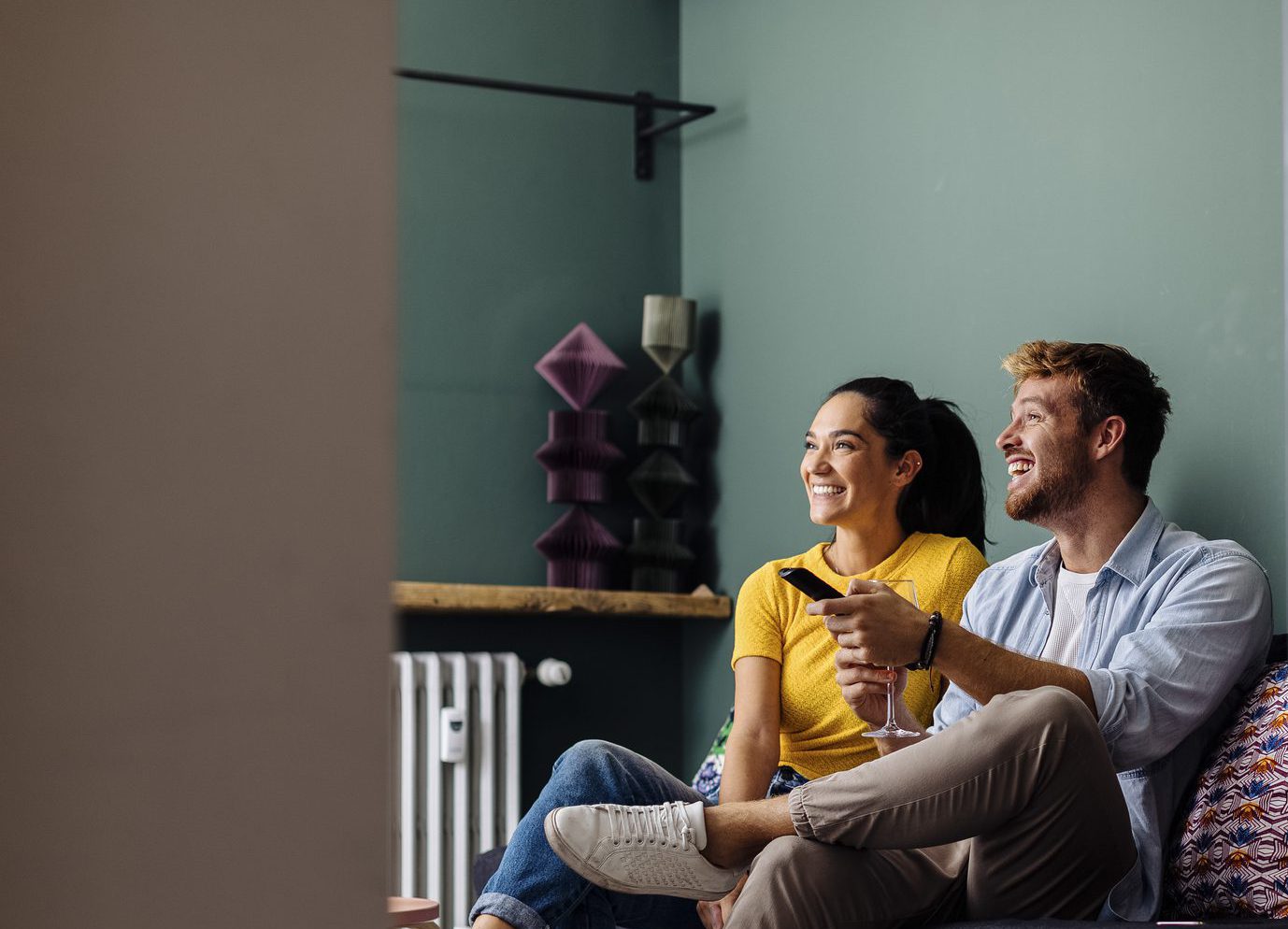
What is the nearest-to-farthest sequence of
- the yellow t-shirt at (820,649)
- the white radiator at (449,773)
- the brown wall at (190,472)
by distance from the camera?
the brown wall at (190,472), the yellow t-shirt at (820,649), the white radiator at (449,773)

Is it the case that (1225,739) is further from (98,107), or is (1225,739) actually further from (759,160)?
(759,160)

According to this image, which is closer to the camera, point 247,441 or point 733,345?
point 247,441

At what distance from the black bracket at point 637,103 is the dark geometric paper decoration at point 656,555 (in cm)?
103

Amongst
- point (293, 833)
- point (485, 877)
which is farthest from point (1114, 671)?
point (293, 833)

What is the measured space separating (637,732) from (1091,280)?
1855mm

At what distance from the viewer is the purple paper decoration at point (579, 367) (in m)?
3.83

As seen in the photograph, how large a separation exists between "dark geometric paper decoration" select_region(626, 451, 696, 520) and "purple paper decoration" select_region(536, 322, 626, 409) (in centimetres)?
24

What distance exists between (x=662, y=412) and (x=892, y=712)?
1886mm

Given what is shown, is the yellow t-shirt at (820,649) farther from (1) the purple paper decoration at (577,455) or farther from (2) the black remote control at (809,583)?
(1) the purple paper decoration at (577,455)

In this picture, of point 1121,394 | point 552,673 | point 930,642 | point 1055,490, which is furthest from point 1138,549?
point 552,673

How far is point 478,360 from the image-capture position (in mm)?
3879

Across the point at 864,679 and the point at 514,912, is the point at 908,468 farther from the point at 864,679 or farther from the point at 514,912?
the point at 514,912

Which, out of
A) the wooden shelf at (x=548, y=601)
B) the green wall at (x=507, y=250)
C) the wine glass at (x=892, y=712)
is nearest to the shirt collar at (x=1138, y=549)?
the wine glass at (x=892, y=712)

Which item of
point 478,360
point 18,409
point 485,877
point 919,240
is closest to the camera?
point 18,409
